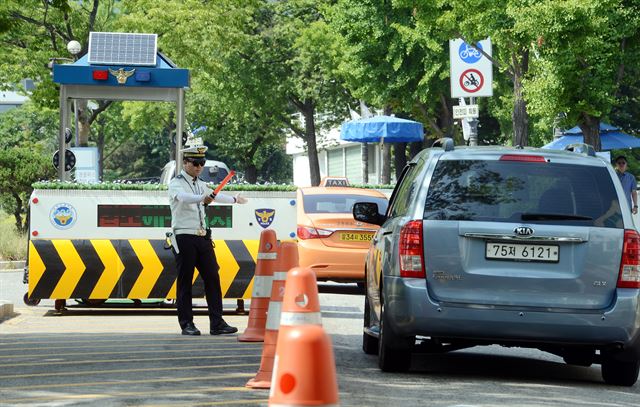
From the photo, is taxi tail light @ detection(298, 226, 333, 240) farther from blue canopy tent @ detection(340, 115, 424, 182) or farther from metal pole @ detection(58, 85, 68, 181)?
blue canopy tent @ detection(340, 115, 424, 182)

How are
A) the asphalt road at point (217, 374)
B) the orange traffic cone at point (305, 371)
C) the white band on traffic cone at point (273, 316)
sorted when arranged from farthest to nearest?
the white band on traffic cone at point (273, 316) < the asphalt road at point (217, 374) < the orange traffic cone at point (305, 371)

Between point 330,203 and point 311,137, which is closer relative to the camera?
point 330,203

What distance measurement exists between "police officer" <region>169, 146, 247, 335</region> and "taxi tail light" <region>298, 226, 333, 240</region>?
18.5 feet

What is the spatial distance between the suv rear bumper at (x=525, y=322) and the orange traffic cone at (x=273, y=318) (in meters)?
0.93

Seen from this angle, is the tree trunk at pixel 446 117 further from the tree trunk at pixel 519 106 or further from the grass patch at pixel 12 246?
the grass patch at pixel 12 246

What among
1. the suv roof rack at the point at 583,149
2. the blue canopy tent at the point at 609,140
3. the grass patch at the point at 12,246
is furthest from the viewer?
the blue canopy tent at the point at 609,140

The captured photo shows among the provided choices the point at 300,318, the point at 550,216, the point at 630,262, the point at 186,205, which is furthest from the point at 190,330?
the point at 300,318

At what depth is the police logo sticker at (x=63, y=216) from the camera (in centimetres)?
1652

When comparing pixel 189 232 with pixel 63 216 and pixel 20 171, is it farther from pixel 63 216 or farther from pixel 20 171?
pixel 20 171

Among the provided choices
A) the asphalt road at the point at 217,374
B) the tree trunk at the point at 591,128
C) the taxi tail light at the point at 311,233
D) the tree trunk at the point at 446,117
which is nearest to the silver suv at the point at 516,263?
the asphalt road at the point at 217,374

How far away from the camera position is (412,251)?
991 centimetres

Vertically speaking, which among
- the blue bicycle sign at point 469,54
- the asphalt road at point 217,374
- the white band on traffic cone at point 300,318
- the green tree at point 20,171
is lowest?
the asphalt road at point 217,374

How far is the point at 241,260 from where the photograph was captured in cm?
1677

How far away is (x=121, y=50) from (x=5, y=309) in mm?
4682
